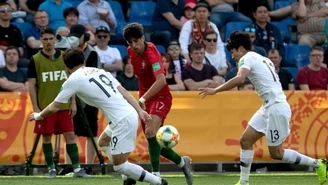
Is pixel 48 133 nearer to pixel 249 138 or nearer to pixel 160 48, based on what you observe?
pixel 249 138

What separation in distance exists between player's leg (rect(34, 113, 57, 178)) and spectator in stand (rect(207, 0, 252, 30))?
6.30 metres

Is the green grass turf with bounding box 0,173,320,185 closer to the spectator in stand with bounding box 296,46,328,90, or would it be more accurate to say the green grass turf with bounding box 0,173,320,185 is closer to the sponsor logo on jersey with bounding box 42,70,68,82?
the sponsor logo on jersey with bounding box 42,70,68,82

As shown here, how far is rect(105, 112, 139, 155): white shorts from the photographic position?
1130 cm

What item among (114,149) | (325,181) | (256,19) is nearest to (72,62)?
(114,149)

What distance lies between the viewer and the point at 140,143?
16.1m

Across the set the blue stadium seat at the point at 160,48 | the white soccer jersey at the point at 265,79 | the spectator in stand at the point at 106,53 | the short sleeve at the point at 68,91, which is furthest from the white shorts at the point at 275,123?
the blue stadium seat at the point at 160,48

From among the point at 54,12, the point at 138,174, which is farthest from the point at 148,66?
the point at 54,12

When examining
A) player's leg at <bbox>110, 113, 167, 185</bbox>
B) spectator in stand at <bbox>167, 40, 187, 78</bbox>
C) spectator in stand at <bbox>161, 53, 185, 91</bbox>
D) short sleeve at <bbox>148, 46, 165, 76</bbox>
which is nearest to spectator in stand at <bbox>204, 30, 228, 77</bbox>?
spectator in stand at <bbox>167, 40, 187, 78</bbox>

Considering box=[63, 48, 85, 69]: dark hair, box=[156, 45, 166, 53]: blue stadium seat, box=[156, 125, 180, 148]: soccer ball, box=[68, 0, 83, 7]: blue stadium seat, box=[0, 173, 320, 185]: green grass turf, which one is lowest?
box=[0, 173, 320, 185]: green grass turf

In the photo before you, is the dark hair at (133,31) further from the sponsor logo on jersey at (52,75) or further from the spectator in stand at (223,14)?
the spectator in stand at (223,14)

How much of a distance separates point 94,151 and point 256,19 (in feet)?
17.1

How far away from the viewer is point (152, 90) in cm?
1267

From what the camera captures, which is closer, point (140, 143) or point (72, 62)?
point (72, 62)

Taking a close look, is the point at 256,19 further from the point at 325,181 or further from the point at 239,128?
the point at 325,181
